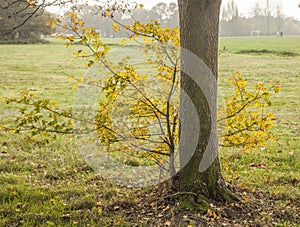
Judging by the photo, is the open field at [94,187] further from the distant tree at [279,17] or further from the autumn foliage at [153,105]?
the distant tree at [279,17]

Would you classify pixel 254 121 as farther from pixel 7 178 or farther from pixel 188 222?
pixel 7 178

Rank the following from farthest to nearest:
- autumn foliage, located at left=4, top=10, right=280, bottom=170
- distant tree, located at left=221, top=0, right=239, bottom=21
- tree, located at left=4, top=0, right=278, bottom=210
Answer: distant tree, located at left=221, top=0, right=239, bottom=21 → autumn foliage, located at left=4, top=10, right=280, bottom=170 → tree, located at left=4, top=0, right=278, bottom=210

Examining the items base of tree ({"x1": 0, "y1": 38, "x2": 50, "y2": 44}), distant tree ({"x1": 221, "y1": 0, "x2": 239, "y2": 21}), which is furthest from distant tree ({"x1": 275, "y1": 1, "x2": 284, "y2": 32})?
base of tree ({"x1": 0, "y1": 38, "x2": 50, "y2": 44})

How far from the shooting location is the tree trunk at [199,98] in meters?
3.87

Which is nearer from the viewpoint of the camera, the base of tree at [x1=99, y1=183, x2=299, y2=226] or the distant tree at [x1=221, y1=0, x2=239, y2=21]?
the base of tree at [x1=99, y1=183, x2=299, y2=226]

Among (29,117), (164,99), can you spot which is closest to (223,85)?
(164,99)

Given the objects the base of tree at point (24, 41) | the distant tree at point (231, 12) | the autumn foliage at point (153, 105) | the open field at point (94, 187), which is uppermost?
the distant tree at point (231, 12)

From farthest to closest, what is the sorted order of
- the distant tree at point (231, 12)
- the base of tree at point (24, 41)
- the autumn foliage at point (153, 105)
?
the distant tree at point (231, 12), the base of tree at point (24, 41), the autumn foliage at point (153, 105)

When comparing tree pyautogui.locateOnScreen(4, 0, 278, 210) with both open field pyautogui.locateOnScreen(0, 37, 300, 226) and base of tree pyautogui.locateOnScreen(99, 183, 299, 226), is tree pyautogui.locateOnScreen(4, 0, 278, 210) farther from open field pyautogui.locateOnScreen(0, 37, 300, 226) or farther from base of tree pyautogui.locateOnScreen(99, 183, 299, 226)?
open field pyautogui.locateOnScreen(0, 37, 300, 226)

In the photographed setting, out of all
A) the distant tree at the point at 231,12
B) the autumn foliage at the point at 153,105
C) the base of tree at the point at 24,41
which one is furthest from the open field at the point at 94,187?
the distant tree at the point at 231,12

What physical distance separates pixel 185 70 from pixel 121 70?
71cm

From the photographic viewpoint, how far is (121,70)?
165 inches

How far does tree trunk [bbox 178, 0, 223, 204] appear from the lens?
3.87 metres

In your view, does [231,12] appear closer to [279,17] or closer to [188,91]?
[279,17]
